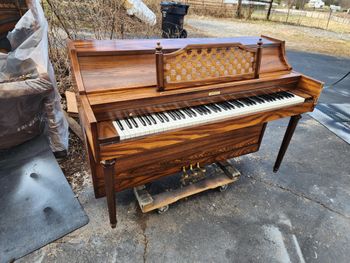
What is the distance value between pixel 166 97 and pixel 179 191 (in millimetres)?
967

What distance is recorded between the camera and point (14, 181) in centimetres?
234

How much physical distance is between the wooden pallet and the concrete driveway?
0.17 meters

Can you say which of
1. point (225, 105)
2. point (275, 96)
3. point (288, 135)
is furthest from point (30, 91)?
point (288, 135)

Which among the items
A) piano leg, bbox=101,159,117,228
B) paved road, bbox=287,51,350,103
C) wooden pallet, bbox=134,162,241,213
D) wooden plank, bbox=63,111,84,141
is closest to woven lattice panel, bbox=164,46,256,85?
piano leg, bbox=101,159,117,228

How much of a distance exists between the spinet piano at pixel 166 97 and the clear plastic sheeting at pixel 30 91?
0.78m

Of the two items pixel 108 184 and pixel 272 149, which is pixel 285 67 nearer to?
pixel 272 149

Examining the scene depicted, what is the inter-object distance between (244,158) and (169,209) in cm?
121

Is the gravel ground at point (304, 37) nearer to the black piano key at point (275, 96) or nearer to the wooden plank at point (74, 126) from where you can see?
the wooden plank at point (74, 126)

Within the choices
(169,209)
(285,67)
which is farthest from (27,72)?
(285,67)

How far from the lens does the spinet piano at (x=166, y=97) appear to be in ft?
4.69

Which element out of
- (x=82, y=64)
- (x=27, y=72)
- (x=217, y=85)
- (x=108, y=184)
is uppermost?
(x=82, y=64)

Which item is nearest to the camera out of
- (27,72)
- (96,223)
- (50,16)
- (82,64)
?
(82,64)

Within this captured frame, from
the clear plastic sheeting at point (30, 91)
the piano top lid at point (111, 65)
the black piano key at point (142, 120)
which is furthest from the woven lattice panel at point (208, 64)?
the clear plastic sheeting at point (30, 91)

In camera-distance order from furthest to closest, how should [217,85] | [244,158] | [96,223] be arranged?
[244,158], [96,223], [217,85]
